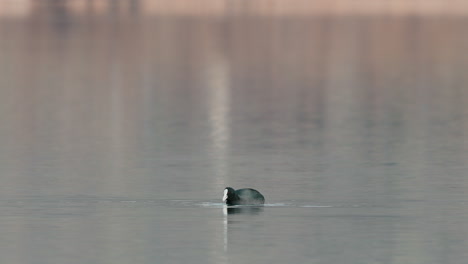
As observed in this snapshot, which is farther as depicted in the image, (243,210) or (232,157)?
(232,157)

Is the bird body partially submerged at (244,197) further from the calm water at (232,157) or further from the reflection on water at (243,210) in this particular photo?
the calm water at (232,157)

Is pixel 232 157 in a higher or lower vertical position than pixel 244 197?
higher

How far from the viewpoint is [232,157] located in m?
28.3

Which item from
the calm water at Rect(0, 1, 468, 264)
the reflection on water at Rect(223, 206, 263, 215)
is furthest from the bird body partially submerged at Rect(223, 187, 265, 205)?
the calm water at Rect(0, 1, 468, 264)

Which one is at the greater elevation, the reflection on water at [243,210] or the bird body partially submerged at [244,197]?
the bird body partially submerged at [244,197]

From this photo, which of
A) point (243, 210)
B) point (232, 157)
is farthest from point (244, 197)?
point (232, 157)

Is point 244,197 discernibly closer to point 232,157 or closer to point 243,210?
point 243,210

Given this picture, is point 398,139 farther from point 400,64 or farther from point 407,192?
point 400,64

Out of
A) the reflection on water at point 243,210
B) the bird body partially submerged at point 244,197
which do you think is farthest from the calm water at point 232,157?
the bird body partially submerged at point 244,197

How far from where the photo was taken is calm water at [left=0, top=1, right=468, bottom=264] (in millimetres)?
18953

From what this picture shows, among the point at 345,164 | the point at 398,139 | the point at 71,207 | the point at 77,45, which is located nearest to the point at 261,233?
the point at 71,207

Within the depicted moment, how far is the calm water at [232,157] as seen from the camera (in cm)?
1895

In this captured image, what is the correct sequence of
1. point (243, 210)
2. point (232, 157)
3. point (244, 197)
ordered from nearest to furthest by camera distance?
point (243, 210) → point (244, 197) → point (232, 157)

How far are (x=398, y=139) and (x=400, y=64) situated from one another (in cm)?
2907
